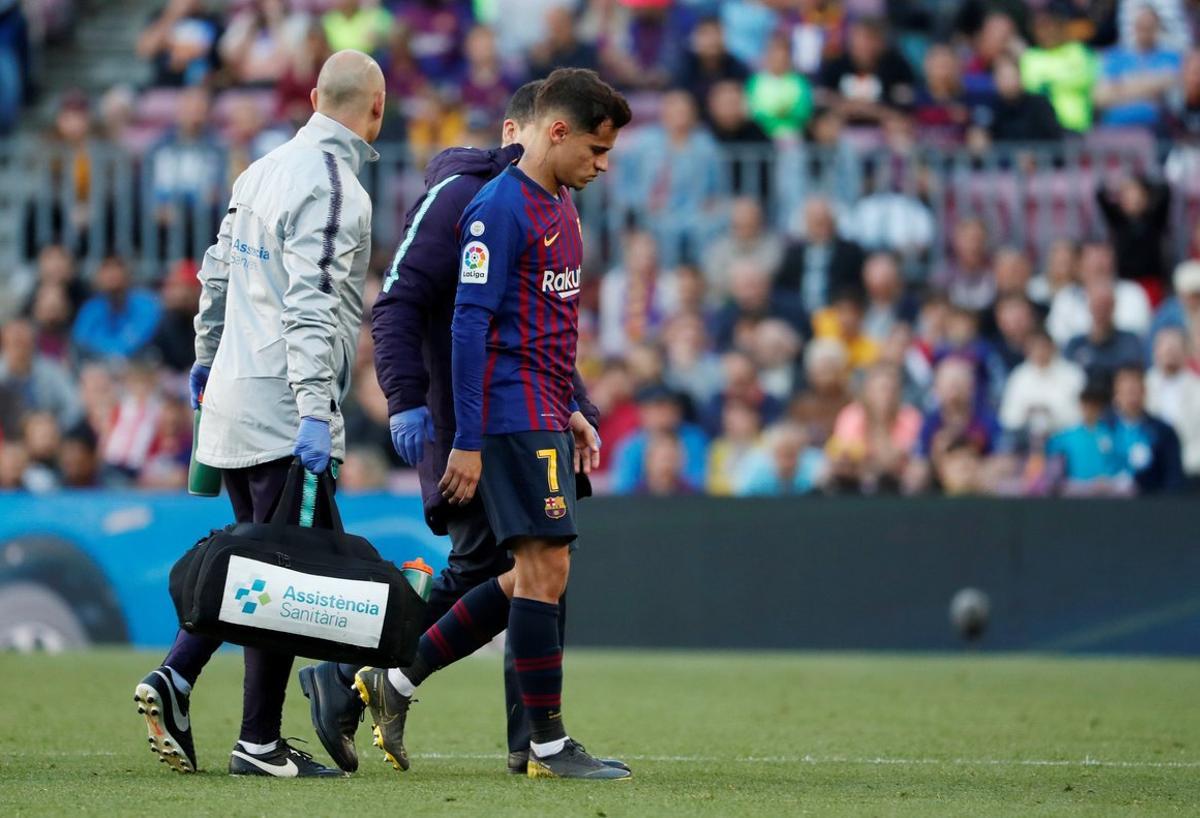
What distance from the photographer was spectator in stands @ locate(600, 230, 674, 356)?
15.1 meters

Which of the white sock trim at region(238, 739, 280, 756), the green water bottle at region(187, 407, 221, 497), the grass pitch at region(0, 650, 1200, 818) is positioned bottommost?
the grass pitch at region(0, 650, 1200, 818)

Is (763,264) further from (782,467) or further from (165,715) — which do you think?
(165,715)

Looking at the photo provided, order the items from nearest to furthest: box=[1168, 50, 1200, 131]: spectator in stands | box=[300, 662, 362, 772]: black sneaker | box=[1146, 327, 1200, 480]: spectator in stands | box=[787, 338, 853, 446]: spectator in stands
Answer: box=[300, 662, 362, 772]: black sneaker < box=[1146, 327, 1200, 480]: spectator in stands < box=[787, 338, 853, 446]: spectator in stands < box=[1168, 50, 1200, 131]: spectator in stands

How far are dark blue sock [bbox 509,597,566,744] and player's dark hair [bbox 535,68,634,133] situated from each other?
149cm

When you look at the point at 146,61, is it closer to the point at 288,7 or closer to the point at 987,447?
the point at 288,7

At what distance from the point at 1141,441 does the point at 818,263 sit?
3.11 m

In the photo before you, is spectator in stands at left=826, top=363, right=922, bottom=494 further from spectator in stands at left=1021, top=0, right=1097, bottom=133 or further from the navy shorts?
the navy shorts

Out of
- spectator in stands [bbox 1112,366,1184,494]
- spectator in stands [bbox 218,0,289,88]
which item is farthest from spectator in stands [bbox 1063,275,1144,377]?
spectator in stands [bbox 218,0,289,88]

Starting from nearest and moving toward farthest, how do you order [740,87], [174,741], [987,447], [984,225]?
[174,741] → [987,447] → [984,225] → [740,87]

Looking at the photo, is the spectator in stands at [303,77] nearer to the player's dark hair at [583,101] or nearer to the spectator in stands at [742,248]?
the spectator in stands at [742,248]

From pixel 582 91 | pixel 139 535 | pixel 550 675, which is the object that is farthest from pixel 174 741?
pixel 139 535

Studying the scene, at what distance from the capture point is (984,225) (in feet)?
49.8

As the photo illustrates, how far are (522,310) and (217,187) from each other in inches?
405

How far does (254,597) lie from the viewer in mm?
5699
